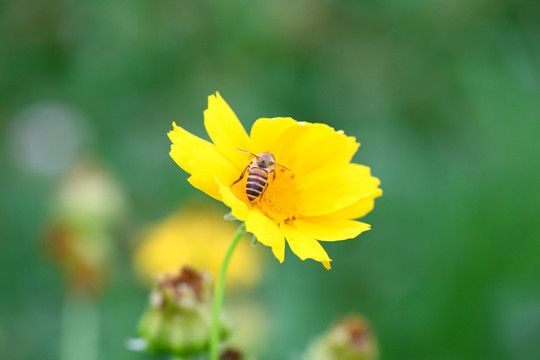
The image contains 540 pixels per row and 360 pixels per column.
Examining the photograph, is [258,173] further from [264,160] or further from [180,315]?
[180,315]

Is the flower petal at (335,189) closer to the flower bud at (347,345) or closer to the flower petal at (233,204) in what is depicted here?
the flower petal at (233,204)

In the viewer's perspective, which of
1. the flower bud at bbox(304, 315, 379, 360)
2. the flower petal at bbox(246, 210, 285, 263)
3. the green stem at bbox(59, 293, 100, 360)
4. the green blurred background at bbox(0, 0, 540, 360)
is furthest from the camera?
the green blurred background at bbox(0, 0, 540, 360)

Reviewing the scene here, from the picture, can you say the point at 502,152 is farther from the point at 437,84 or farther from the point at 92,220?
the point at 92,220

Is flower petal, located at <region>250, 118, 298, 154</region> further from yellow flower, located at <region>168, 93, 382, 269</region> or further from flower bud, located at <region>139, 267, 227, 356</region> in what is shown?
flower bud, located at <region>139, 267, 227, 356</region>

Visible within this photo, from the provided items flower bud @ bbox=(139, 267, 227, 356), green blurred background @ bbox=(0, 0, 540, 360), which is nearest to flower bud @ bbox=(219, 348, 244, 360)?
flower bud @ bbox=(139, 267, 227, 356)

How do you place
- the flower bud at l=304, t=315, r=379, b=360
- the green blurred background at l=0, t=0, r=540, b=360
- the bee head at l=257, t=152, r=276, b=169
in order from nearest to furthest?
the bee head at l=257, t=152, r=276, b=169
the flower bud at l=304, t=315, r=379, b=360
the green blurred background at l=0, t=0, r=540, b=360

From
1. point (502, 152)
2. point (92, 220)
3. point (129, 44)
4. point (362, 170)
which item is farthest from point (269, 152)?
point (129, 44)
